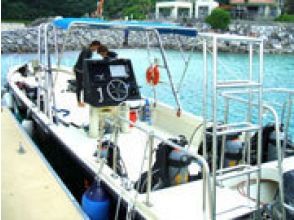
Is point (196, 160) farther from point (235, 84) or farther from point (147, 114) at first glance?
point (147, 114)

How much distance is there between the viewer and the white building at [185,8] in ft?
224

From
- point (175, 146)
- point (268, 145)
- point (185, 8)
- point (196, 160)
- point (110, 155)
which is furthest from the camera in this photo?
point (185, 8)

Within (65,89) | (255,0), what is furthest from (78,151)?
(255,0)

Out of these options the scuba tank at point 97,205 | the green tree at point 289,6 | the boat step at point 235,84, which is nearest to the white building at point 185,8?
the green tree at point 289,6

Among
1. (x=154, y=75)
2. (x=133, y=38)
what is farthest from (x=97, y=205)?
(x=133, y=38)

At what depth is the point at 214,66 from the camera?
124 inches

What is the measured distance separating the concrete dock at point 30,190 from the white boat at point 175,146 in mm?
432

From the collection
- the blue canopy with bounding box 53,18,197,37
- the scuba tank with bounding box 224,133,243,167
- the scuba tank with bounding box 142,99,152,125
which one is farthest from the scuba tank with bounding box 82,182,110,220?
the scuba tank with bounding box 142,99,152,125

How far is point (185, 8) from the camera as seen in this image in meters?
71.5

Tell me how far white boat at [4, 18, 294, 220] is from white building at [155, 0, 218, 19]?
206ft

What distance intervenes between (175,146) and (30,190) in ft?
5.41

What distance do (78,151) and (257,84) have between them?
8.21ft

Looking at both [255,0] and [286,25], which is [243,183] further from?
[255,0]

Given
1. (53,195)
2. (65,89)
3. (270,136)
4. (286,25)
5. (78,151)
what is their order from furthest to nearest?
1. (286,25)
2. (65,89)
3. (78,151)
4. (270,136)
5. (53,195)
